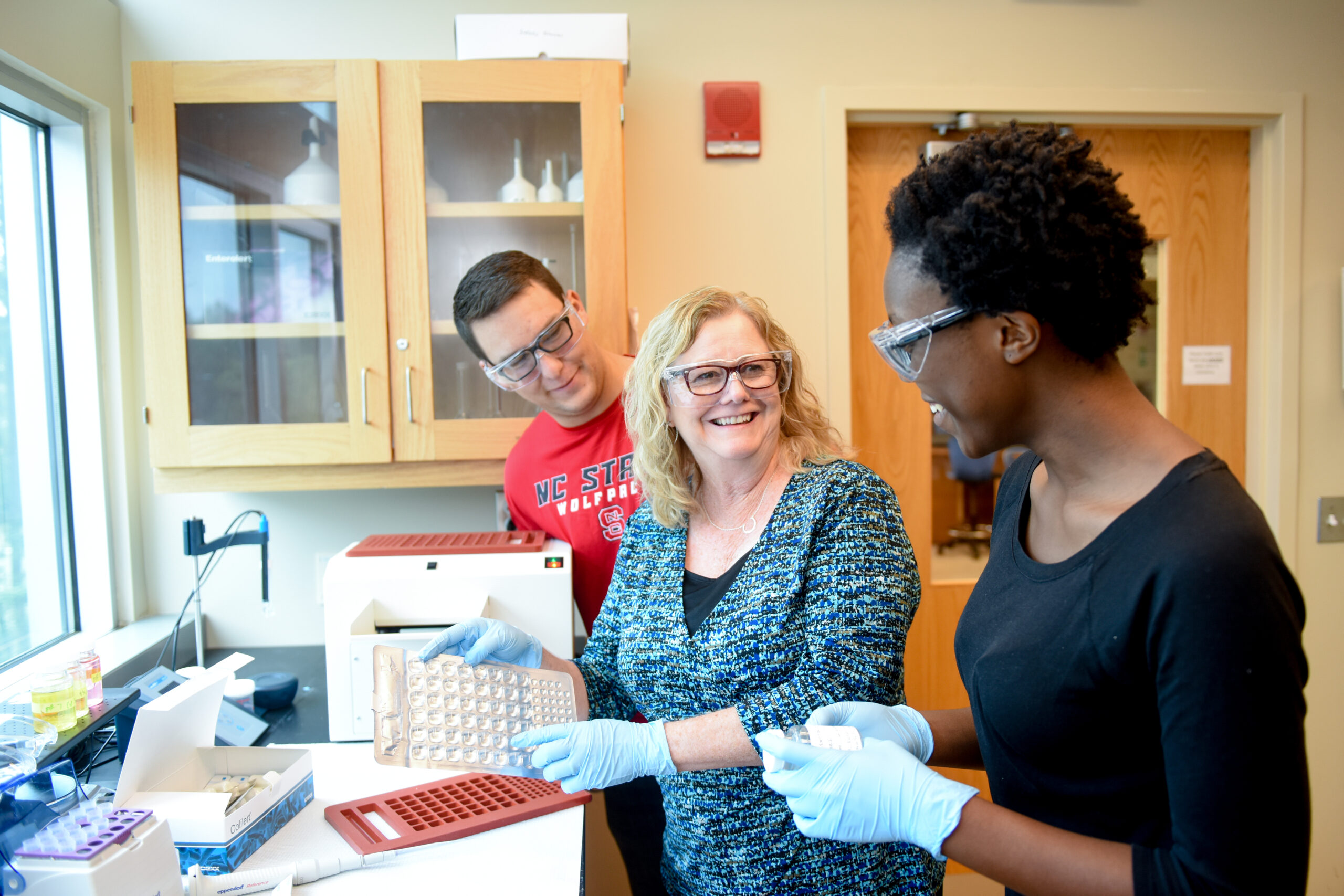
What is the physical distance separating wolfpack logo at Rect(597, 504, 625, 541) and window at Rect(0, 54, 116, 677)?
1.19m

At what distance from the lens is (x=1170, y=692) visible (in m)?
0.63

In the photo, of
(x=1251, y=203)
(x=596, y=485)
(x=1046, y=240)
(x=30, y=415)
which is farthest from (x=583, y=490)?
(x=1251, y=203)

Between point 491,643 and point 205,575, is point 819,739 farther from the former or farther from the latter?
point 205,575

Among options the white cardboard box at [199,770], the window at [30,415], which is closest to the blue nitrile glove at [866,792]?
the white cardboard box at [199,770]

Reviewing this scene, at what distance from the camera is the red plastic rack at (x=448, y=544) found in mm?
1490

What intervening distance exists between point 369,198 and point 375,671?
1101 millimetres

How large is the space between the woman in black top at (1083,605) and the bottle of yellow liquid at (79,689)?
909 millimetres

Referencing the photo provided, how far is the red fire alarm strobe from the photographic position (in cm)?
206

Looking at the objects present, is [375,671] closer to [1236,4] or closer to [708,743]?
[708,743]

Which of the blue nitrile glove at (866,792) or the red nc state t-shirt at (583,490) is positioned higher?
the red nc state t-shirt at (583,490)

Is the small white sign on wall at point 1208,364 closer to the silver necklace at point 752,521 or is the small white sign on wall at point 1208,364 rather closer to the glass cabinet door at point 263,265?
the silver necklace at point 752,521

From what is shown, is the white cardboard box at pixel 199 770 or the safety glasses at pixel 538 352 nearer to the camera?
the white cardboard box at pixel 199 770

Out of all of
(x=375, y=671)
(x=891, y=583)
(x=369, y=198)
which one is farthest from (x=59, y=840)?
(x=369, y=198)

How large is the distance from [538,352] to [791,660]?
0.79 metres
